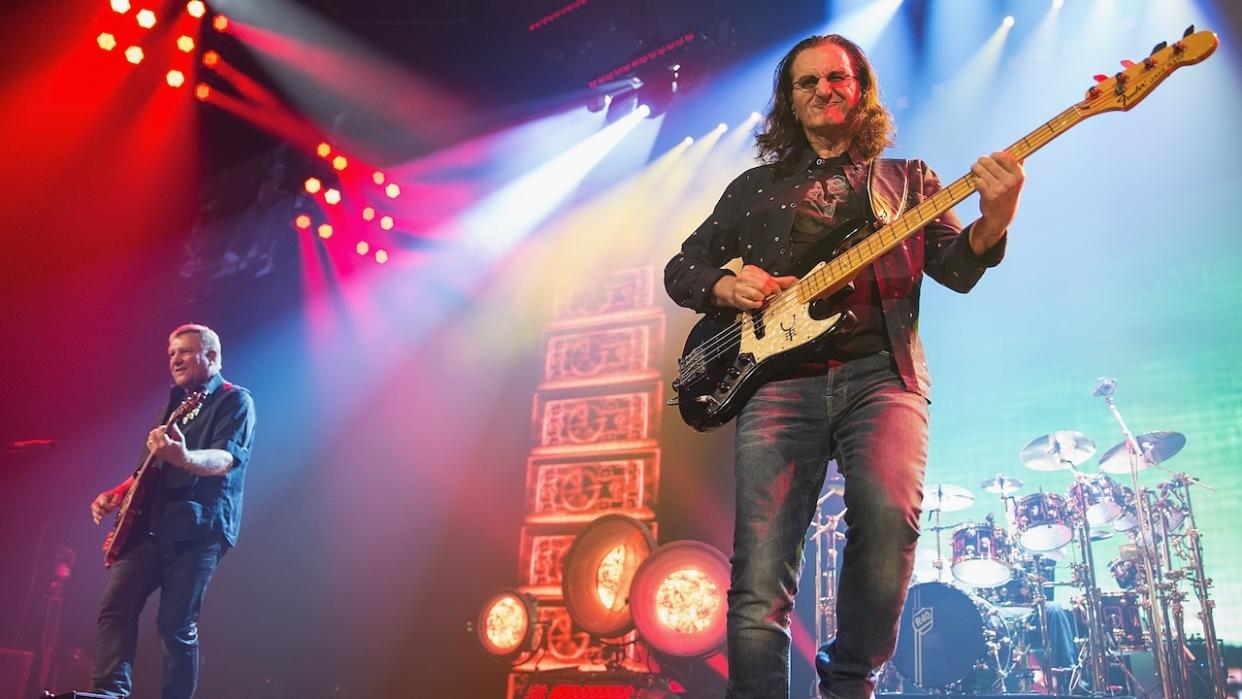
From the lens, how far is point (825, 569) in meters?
5.49

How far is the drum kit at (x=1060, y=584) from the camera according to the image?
14.9 feet

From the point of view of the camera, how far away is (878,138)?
256 centimetres

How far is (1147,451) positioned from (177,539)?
507 centimetres

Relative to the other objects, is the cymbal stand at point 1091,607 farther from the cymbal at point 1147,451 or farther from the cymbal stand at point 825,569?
the cymbal stand at point 825,569

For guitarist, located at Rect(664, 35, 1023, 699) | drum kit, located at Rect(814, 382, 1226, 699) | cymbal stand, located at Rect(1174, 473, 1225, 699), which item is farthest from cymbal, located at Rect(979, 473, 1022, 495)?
guitarist, located at Rect(664, 35, 1023, 699)

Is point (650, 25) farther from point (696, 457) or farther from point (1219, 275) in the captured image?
point (1219, 275)

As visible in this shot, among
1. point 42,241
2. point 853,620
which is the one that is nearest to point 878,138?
point 853,620

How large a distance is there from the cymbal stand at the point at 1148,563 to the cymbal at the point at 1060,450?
7.8 inches

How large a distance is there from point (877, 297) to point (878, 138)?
64 cm

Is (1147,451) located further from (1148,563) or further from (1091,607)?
(1091,607)

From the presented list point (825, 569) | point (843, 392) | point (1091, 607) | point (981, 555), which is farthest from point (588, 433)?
point (843, 392)

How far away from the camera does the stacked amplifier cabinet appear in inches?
233

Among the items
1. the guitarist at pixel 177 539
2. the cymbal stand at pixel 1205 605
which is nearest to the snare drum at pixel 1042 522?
the cymbal stand at pixel 1205 605

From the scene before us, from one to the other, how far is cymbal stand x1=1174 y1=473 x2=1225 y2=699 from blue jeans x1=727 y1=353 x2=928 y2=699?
330 centimetres
